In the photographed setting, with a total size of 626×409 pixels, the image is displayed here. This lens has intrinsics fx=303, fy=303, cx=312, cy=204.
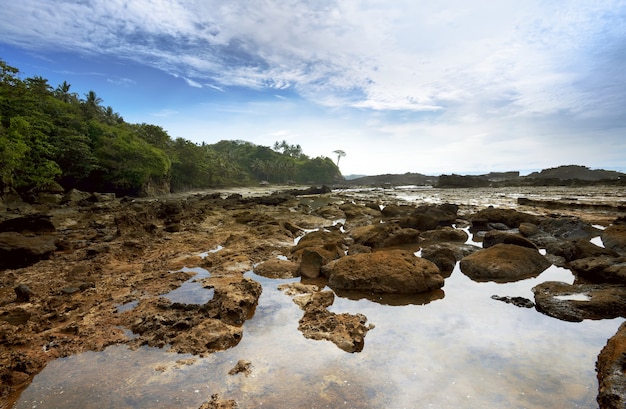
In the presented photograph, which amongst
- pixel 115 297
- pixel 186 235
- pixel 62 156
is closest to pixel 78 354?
pixel 115 297

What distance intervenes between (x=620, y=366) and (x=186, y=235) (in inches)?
589

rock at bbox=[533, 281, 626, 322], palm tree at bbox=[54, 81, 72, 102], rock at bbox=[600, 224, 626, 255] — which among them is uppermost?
palm tree at bbox=[54, 81, 72, 102]

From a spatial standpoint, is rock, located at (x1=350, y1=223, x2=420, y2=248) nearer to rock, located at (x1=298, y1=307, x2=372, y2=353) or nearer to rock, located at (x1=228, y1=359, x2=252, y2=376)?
rock, located at (x1=298, y1=307, x2=372, y2=353)

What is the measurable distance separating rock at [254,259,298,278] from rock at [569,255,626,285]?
7990mm

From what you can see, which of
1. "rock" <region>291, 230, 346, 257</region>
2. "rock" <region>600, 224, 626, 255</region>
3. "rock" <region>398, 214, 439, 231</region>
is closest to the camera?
"rock" <region>600, 224, 626, 255</region>

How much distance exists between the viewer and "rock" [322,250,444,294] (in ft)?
25.2

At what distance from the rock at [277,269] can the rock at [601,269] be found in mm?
7990

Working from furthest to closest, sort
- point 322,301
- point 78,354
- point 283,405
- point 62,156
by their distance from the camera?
point 62,156, point 322,301, point 78,354, point 283,405

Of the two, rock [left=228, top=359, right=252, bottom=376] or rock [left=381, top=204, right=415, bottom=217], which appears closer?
rock [left=228, top=359, right=252, bottom=376]

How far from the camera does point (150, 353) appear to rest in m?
5.05

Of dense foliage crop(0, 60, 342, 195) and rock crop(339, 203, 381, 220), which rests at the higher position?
dense foliage crop(0, 60, 342, 195)

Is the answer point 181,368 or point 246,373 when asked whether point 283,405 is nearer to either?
point 246,373

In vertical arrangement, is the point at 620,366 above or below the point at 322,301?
above

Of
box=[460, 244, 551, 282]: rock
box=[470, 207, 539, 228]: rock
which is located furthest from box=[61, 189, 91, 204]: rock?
box=[470, 207, 539, 228]: rock
